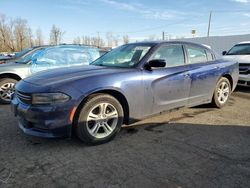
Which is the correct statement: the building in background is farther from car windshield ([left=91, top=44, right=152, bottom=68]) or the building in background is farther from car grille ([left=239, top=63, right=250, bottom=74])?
car windshield ([left=91, top=44, right=152, bottom=68])

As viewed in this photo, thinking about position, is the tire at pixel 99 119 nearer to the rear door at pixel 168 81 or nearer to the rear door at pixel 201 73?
the rear door at pixel 168 81

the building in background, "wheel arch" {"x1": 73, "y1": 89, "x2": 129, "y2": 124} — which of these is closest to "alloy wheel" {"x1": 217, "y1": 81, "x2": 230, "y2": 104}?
"wheel arch" {"x1": 73, "y1": 89, "x2": 129, "y2": 124}

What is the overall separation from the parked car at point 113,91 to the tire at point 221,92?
0.35 m

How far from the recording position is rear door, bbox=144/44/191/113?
381 centimetres

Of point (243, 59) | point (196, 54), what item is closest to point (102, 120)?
point (196, 54)

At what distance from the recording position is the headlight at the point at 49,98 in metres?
3.00

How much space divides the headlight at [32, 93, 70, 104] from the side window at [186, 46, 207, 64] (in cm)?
272

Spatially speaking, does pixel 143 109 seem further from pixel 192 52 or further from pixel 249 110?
pixel 249 110

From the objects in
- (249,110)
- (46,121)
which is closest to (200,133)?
(249,110)

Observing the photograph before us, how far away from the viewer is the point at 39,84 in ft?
10.6

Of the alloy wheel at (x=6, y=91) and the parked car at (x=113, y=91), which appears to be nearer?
the parked car at (x=113, y=91)

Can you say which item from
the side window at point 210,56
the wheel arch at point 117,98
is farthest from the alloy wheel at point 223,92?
the wheel arch at point 117,98

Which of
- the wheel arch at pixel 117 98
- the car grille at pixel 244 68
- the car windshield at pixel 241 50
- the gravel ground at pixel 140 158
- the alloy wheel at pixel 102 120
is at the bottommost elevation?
the gravel ground at pixel 140 158

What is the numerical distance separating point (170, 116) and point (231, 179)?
2299 millimetres
